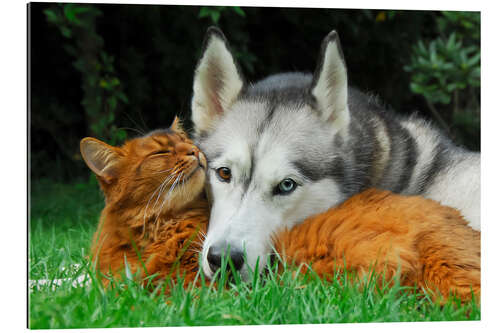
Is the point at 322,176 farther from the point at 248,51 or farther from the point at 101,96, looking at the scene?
the point at 101,96

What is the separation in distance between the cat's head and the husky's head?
0.37ft

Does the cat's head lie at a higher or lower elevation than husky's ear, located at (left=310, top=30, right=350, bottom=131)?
lower

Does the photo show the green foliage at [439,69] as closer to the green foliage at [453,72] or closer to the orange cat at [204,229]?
the green foliage at [453,72]

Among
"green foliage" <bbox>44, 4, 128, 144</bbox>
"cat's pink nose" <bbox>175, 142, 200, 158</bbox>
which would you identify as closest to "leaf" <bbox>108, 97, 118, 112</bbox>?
"green foliage" <bbox>44, 4, 128, 144</bbox>

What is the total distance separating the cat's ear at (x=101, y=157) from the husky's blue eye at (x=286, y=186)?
816 millimetres

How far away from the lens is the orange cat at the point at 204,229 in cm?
267

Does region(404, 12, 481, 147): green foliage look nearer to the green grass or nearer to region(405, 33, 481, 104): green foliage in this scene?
region(405, 33, 481, 104): green foliage

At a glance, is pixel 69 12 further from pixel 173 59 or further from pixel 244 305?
pixel 244 305

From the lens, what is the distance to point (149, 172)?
3.10 m

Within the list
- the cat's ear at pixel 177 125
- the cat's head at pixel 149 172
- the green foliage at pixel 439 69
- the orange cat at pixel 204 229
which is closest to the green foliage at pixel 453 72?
the green foliage at pixel 439 69

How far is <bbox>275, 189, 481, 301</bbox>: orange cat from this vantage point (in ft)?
8.70

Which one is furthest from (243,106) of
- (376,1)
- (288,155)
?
(376,1)

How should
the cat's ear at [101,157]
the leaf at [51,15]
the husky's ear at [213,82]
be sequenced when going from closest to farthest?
the cat's ear at [101,157]
the husky's ear at [213,82]
the leaf at [51,15]

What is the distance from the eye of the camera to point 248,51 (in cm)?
376
